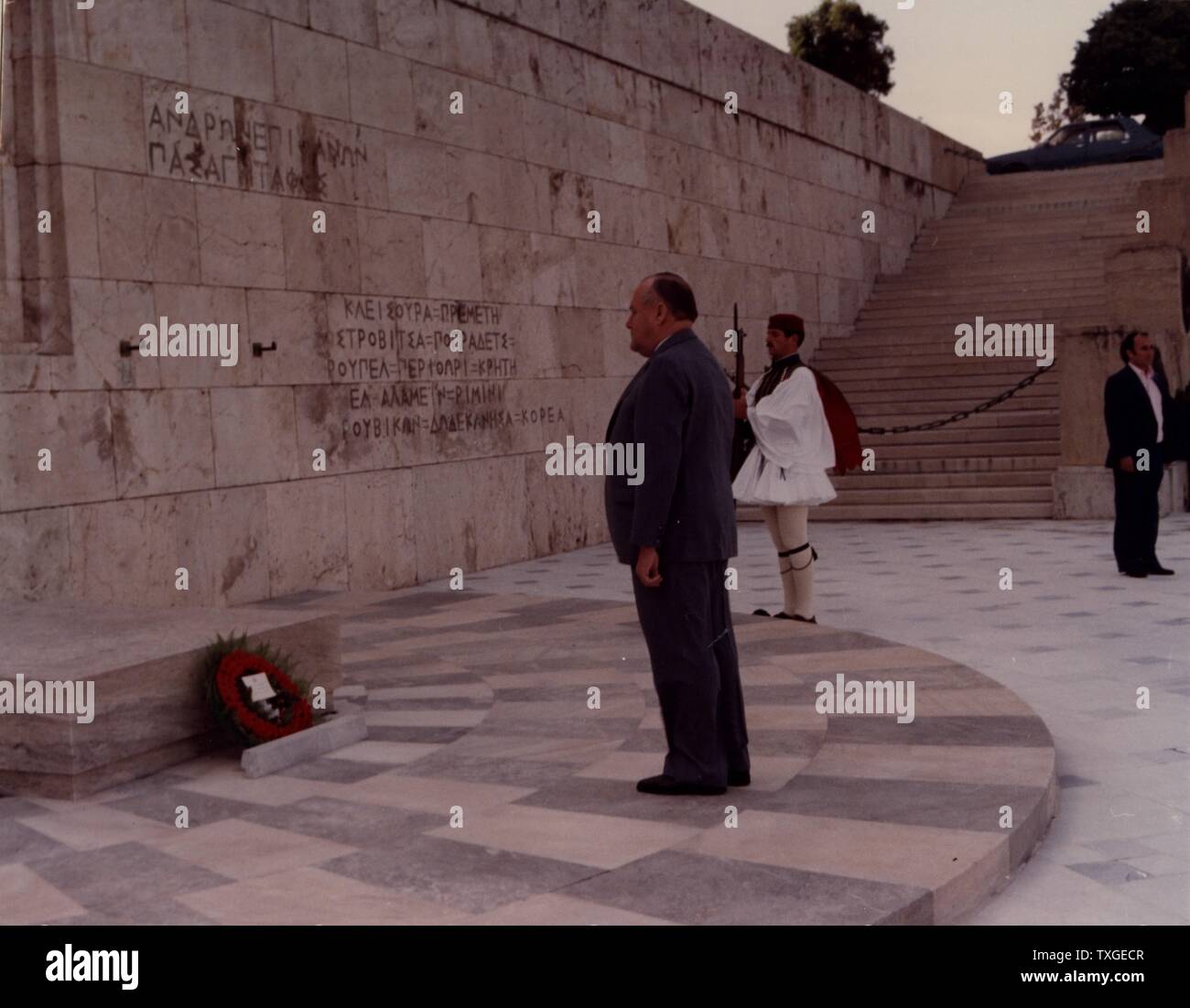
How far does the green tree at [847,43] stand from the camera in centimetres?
4400

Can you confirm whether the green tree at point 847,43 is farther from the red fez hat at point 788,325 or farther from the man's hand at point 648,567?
the man's hand at point 648,567

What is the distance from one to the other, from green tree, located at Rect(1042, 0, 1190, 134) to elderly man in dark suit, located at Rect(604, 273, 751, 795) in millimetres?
42234

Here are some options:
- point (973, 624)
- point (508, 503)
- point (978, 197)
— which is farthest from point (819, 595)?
point (978, 197)

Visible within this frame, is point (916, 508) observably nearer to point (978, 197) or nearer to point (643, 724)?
point (643, 724)

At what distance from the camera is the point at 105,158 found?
9617mm

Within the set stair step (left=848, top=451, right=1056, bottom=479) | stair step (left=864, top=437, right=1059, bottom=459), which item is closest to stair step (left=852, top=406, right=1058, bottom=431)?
stair step (left=864, top=437, right=1059, bottom=459)

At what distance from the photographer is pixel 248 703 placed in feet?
19.1

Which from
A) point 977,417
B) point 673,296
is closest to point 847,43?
point 977,417

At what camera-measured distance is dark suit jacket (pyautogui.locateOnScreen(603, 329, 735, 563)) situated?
4941 millimetres

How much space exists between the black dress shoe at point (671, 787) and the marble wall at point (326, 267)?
16.6ft

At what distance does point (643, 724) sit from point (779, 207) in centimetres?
1444

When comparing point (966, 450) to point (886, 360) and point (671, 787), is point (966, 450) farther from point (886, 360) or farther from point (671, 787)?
point (671, 787)

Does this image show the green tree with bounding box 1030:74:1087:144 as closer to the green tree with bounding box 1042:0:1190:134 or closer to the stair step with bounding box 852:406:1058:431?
the green tree with bounding box 1042:0:1190:134
